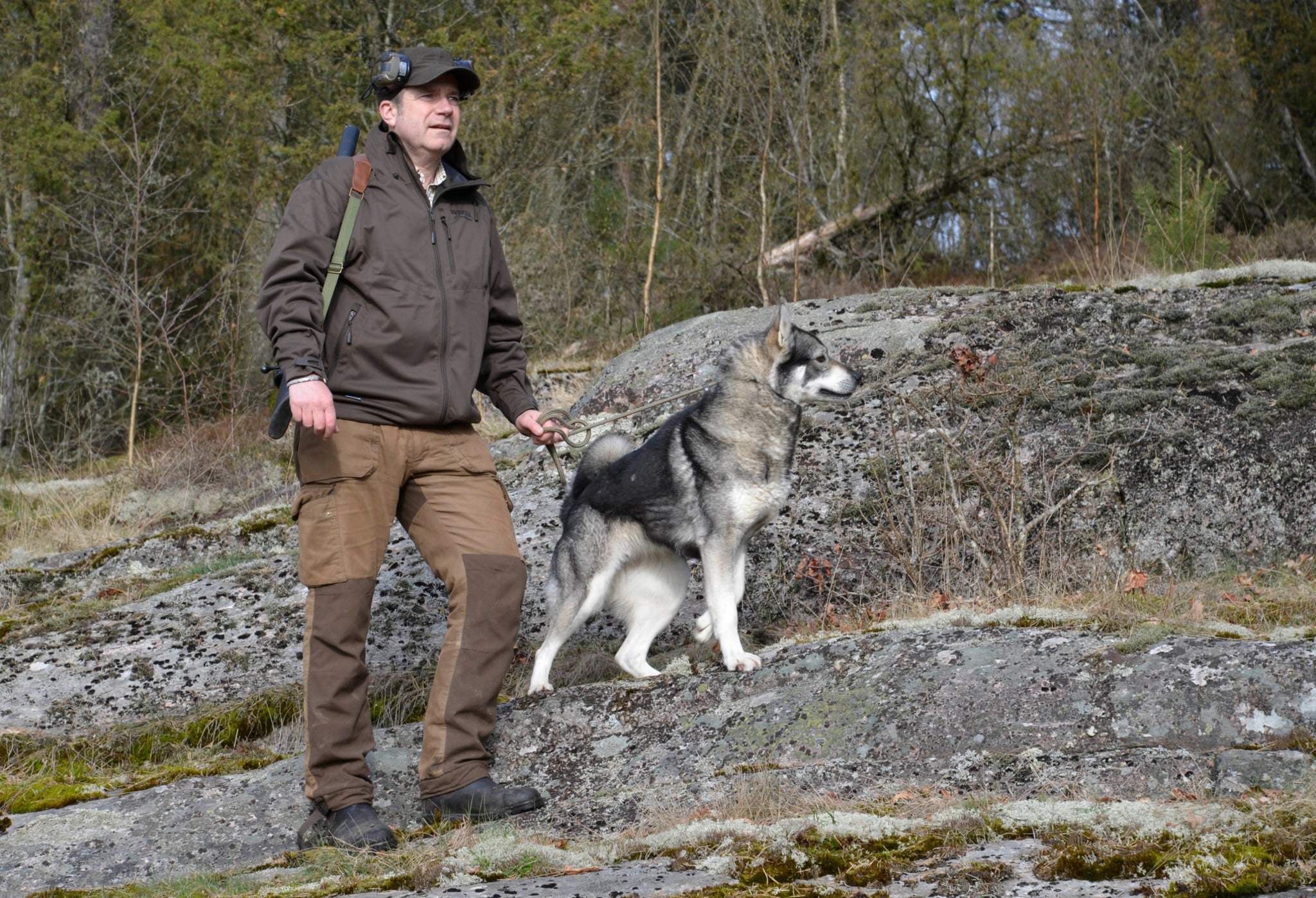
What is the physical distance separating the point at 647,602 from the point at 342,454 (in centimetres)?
194

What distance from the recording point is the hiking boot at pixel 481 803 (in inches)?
164

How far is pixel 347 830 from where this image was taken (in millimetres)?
3936

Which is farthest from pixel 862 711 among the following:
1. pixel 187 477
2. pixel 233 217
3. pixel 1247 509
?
pixel 233 217

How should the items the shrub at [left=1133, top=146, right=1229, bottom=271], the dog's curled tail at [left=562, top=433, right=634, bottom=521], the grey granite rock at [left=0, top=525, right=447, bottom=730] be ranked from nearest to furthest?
the dog's curled tail at [left=562, top=433, right=634, bottom=521] → the grey granite rock at [left=0, top=525, right=447, bottom=730] → the shrub at [left=1133, top=146, right=1229, bottom=271]

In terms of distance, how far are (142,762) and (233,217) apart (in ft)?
40.5

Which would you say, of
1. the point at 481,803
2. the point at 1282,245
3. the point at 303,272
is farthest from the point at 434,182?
the point at 1282,245

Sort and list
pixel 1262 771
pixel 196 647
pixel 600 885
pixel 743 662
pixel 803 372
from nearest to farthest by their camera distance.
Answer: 1. pixel 600 885
2. pixel 1262 771
3. pixel 743 662
4. pixel 803 372
5. pixel 196 647

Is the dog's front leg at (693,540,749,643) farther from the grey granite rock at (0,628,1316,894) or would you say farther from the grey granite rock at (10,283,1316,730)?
the grey granite rock at (10,283,1316,730)

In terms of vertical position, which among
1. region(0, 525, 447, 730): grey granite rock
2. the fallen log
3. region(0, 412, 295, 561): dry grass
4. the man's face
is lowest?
region(0, 525, 447, 730): grey granite rock

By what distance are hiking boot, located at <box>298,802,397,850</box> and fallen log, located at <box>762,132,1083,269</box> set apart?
Answer: 438 inches

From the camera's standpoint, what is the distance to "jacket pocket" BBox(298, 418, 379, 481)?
4.17m

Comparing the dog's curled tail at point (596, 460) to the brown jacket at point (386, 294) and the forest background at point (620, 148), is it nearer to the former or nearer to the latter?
the brown jacket at point (386, 294)

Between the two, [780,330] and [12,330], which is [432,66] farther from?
[12,330]

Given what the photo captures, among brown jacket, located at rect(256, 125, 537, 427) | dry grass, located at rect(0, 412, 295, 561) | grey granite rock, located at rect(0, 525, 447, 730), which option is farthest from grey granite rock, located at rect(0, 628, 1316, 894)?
dry grass, located at rect(0, 412, 295, 561)
